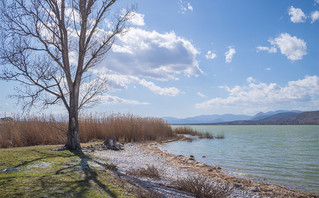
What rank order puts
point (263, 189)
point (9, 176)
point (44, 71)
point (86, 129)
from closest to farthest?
point (9, 176)
point (263, 189)
point (44, 71)
point (86, 129)

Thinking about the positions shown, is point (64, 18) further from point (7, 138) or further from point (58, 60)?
point (7, 138)

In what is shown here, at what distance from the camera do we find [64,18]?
29.9 feet

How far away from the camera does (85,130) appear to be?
15.2m

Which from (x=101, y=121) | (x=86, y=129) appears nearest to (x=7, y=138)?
(x=86, y=129)

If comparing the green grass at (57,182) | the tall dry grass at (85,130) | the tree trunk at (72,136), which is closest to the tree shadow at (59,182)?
the green grass at (57,182)

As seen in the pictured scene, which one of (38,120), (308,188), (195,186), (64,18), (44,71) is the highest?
(64,18)

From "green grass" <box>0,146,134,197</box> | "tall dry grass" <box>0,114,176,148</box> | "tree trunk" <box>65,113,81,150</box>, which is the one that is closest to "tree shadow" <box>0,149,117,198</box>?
"green grass" <box>0,146,134,197</box>

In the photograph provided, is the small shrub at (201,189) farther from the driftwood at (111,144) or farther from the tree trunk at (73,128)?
the driftwood at (111,144)

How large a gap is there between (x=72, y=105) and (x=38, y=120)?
5126 mm

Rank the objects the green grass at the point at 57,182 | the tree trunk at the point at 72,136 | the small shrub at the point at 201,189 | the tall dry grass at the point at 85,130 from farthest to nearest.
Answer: the tall dry grass at the point at 85,130 < the tree trunk at the point at 72,136 < the small shrub at the point at 201,189 < the green grass at the point at 57,182

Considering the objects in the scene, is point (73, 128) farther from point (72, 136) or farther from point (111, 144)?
point (111, 144)

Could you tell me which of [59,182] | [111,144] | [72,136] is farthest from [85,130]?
[59,182]

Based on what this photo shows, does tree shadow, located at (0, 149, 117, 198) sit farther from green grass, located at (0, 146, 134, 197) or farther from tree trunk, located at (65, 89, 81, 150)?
tree trunk, located at (65, 89, 81, 150)

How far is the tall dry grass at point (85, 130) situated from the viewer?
448 inches
